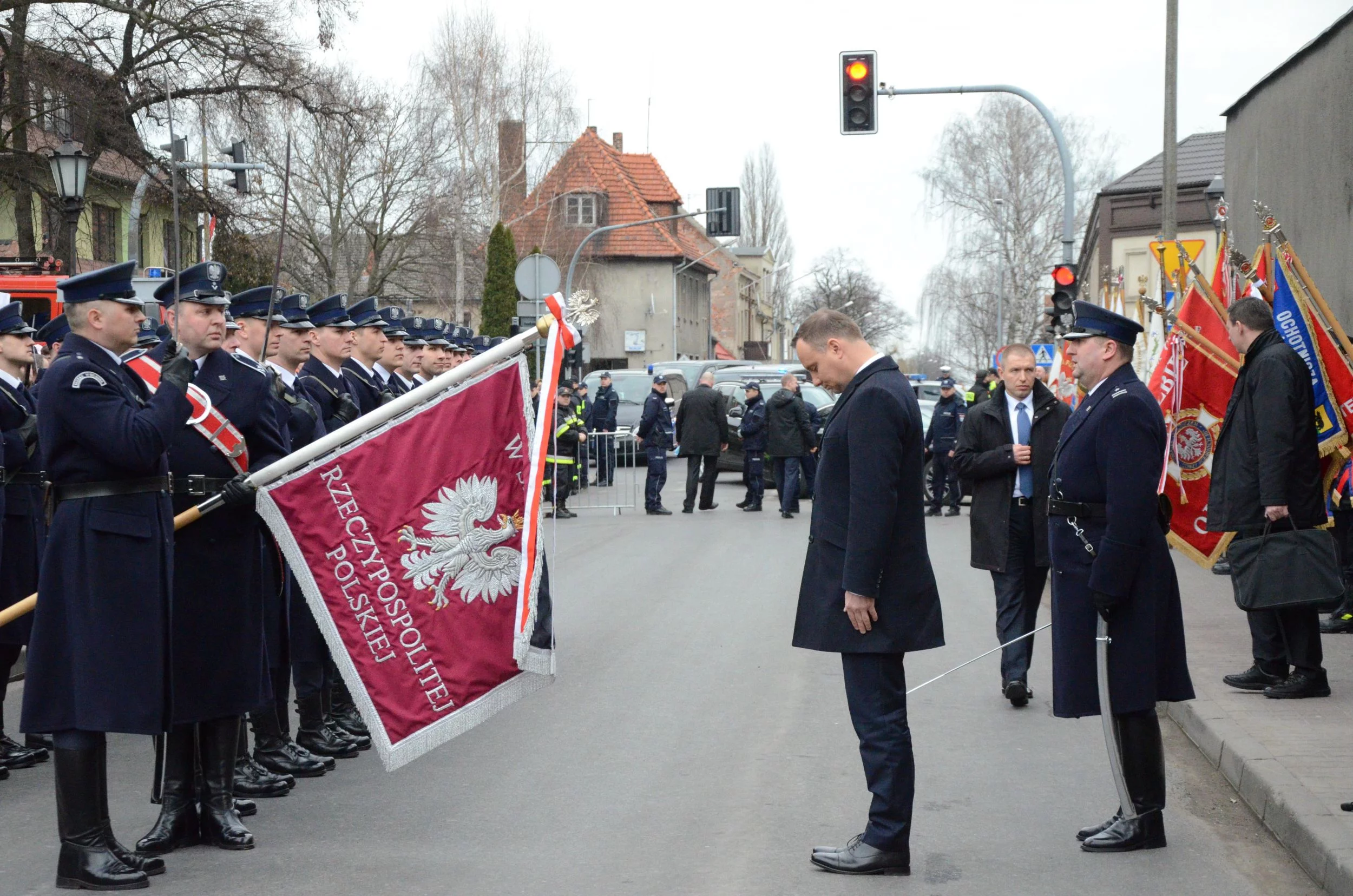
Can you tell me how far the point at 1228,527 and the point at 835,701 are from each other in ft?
7.86

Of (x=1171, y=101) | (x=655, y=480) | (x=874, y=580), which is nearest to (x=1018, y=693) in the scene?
(x=874, y=580)

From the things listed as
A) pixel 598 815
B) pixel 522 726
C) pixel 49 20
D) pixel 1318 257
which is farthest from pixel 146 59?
pixel 598 815

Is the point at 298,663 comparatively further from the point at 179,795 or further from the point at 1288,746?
the point at 1288,746

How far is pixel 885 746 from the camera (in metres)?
5.38

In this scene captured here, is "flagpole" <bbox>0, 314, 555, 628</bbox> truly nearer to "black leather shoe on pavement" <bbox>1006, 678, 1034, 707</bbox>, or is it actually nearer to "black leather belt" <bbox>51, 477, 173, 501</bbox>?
"black leather belt" <bbox>51, 477, 173, 501</bbox>

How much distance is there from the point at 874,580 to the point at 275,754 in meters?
3.13

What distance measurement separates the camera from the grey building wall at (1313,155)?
43.6ft

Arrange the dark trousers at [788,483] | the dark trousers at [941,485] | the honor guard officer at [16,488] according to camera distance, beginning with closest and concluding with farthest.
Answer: the honor guard officer at [16,488] < the dark trousers at [788,483] < the dark trousers at [941,485]

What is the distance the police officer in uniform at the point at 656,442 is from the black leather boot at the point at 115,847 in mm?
15889

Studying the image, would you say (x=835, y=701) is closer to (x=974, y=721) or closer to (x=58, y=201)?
(x=974, y=721)

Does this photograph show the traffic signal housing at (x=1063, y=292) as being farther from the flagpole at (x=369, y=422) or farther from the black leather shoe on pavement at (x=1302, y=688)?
the flagpole at (x=369, y=422)

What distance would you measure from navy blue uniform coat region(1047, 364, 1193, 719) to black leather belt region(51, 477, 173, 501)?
11.7 ft

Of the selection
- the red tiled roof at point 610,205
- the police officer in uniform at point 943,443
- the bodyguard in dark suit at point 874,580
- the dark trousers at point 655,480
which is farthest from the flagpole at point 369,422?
the red tiled roof at point 610,205

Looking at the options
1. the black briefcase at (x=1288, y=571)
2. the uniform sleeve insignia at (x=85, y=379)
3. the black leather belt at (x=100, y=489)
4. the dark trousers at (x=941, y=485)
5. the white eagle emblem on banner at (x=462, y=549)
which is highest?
the uniform sleeve insignia at (x=85, y=379)
